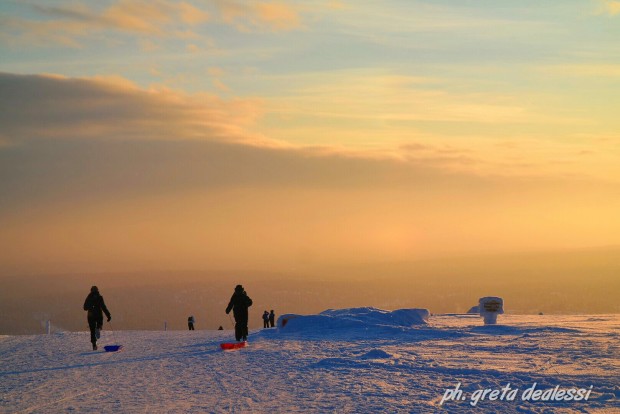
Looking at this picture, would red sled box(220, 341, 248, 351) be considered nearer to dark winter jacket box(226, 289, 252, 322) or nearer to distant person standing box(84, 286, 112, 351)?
dark winter jacket box(226, 289, 252, 322)

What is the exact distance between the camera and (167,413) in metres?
14.2

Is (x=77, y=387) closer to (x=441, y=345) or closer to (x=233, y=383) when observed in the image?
(x=233, y=383)

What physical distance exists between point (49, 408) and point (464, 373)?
904 cm

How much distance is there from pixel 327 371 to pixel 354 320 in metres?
13.3

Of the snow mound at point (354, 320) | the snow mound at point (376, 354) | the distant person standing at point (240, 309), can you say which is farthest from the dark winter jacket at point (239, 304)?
the snow mound at point (376, 354)

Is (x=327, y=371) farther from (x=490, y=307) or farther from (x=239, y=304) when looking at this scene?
(x=490, y=307)

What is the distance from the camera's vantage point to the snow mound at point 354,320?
32031 mm

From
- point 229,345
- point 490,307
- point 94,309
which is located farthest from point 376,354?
point 490,307

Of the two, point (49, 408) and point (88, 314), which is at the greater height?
point (88, 314)

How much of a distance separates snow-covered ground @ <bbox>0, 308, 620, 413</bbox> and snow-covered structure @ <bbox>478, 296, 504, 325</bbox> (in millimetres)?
2279

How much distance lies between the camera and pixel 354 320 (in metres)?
32.5

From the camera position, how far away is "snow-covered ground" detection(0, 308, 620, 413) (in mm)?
14953

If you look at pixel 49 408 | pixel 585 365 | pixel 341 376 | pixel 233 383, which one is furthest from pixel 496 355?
pixel 49 408

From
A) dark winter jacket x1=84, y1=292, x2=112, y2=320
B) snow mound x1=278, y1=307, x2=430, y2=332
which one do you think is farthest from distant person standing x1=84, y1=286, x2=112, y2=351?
snow mound x1=278, y1=307, x2=430, y2=332
